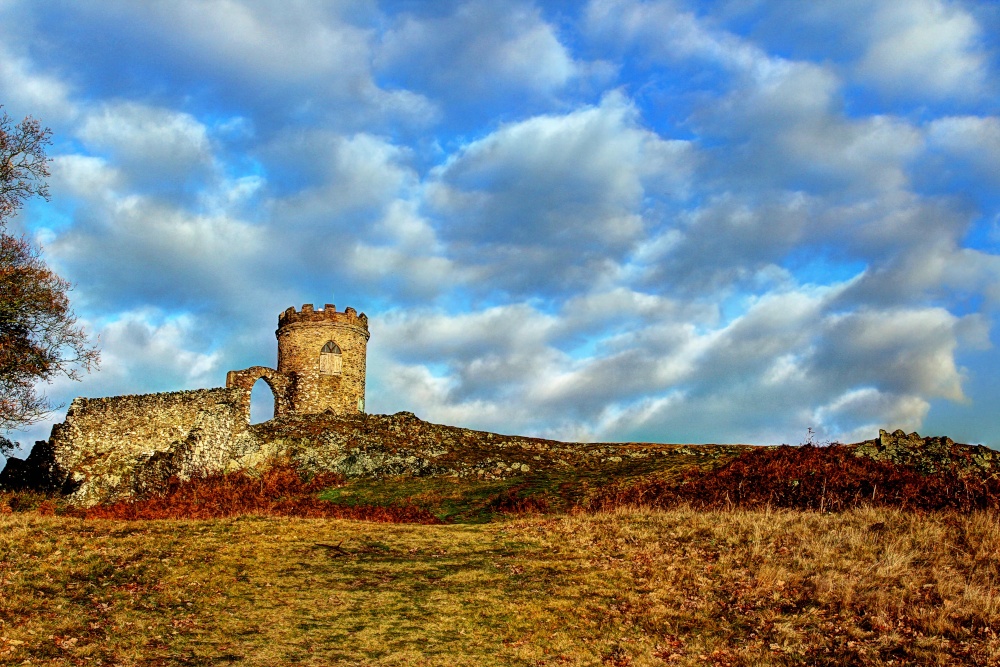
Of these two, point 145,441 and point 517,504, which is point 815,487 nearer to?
point 517,504

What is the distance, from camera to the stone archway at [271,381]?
4181 centimetres

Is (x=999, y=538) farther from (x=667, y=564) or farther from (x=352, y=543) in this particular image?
(x=352, y=543)

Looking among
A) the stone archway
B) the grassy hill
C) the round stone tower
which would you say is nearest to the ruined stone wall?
the stone archway

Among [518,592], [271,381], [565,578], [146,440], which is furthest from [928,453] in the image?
[271,381]

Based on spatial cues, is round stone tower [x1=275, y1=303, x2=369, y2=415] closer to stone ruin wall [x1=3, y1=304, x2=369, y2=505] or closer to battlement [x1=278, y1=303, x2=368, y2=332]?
battlement [x1=278, y1=303, x2=368, y2=332]

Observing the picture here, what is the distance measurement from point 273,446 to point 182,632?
23.7 meters

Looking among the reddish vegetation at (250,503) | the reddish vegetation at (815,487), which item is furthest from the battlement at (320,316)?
the reddish vegetation at (815,487)

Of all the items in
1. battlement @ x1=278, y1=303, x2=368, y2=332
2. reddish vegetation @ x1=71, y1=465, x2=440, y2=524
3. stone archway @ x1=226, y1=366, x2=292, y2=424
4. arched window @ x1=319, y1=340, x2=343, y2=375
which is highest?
battlement @ x1=278, y1=303, x2=368, y2=332

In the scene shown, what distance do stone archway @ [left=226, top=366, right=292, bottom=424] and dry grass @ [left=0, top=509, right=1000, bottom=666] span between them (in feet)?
77.4

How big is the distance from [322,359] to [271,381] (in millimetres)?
2949

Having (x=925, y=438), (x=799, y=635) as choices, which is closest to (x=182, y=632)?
(x=799, y=635)

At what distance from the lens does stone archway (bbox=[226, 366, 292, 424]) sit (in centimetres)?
4181

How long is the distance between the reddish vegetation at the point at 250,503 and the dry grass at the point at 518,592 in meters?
5.07

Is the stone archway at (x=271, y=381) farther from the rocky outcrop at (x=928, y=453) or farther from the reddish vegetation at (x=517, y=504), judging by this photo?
the rocky outcrop at (x=928, y=453)
